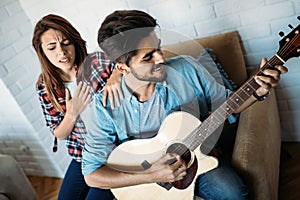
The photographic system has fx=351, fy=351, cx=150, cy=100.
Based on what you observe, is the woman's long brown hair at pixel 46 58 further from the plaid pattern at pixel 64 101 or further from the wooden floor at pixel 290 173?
the wooden floor at pixel 290 173

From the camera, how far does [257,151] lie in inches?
41.2

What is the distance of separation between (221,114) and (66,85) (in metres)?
0.58

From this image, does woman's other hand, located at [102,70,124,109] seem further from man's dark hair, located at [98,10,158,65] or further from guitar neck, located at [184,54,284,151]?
guitar neck, located at [184,54,284,151]

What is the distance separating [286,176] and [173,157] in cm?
65

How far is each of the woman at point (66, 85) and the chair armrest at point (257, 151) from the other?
1.42 ft

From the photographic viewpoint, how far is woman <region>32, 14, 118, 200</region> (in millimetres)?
1185

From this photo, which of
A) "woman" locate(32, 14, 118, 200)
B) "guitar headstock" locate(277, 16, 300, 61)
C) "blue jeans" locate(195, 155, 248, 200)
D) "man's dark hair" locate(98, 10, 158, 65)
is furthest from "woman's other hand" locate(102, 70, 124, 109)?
"guitar headstock" locate(277, 16, 300, 61)

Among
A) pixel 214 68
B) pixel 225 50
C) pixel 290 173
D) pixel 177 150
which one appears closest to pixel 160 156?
pixel 177 150

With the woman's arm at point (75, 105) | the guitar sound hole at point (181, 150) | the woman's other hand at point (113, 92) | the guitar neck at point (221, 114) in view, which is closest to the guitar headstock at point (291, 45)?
the guitar neck at point (221, 114)

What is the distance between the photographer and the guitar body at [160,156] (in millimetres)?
1063

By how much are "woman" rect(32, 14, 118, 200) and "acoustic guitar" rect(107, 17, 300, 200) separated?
186 mm

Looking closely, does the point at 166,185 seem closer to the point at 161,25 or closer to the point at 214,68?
the point at 214,68

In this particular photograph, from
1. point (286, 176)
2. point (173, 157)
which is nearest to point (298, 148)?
point (286, 176)

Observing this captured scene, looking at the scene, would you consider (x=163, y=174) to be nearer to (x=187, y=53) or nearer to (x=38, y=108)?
(x=187, y=53)
